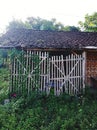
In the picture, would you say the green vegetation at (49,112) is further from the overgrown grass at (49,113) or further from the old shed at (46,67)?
the old shed at (46,67)

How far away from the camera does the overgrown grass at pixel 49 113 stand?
8.90m

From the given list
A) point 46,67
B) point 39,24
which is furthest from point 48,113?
point 39,24

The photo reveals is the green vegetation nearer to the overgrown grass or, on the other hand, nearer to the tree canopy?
the overgrown grass

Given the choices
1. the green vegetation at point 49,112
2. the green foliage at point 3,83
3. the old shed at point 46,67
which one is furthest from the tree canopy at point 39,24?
the green vegetation at point 49,112

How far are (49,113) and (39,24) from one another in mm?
25004

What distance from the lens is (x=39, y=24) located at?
3412 centimetres

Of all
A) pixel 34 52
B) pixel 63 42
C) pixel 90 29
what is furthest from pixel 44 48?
pixel 90 29

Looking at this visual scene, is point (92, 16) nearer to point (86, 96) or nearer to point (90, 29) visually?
point (90, 29)

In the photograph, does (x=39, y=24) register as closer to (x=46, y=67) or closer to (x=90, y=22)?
(x=90, y=22)

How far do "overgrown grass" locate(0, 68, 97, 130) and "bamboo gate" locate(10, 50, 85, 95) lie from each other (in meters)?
0.55

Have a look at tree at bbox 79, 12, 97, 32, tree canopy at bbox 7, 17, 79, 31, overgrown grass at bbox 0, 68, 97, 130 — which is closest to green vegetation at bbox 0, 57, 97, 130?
overgrown grass at bbox 0, 68, 97, 130

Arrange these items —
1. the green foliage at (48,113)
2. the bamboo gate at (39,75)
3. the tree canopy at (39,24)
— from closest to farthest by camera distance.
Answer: the green foliage at (48,113) < the bamboo gate at (39,75) < the tree canopy at (39,24)

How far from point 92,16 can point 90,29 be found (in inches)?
72.2

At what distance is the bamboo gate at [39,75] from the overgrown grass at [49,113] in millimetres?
551
